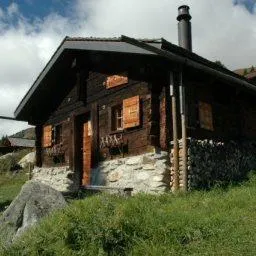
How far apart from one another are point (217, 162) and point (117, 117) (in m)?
3.45

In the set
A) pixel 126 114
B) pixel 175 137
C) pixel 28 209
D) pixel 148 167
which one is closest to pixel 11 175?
pixel 126 114

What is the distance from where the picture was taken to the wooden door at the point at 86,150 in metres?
15.9

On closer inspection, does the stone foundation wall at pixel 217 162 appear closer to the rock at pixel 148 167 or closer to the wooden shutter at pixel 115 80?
the rock at pixel 148 167

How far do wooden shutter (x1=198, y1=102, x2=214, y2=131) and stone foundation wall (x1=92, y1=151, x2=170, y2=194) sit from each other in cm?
168

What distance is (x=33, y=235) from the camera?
309 inches

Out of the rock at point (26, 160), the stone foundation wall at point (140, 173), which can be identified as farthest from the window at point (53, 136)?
the rock at point (26, 160)

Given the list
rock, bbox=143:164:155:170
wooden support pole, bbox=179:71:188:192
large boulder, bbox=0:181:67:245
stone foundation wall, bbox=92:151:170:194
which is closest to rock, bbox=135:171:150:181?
stone foundation wall, bbox=92:151:170:194

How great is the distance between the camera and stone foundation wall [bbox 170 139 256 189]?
1205 centimetres

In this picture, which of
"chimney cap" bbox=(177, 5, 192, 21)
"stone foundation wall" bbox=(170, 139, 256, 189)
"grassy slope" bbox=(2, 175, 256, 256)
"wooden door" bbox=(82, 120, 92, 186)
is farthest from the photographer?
"chimney cap" bbox=(177, 5, 192, 21)

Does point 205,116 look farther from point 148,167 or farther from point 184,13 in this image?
point 184,13

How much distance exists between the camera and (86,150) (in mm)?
16188

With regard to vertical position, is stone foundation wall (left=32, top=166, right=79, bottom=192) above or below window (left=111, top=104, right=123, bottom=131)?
below

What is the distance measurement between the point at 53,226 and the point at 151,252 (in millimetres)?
1936

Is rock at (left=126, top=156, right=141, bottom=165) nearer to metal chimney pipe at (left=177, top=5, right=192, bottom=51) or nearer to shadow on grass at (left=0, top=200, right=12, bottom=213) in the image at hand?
shadow on grass at (left=0, top=200, right=12, bottom=213)
